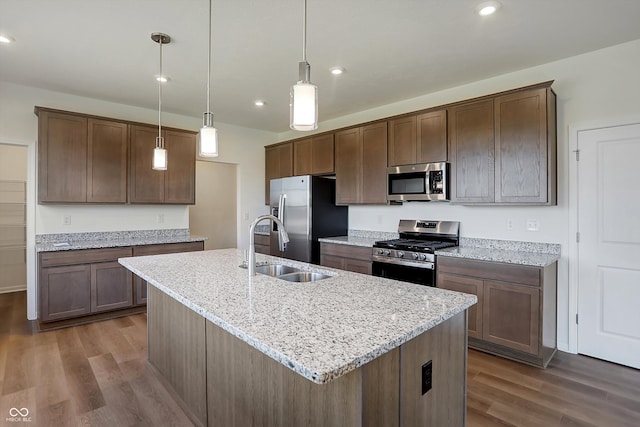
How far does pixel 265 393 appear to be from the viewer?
141 centimetres

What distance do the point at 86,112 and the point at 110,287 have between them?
2162 millimetres

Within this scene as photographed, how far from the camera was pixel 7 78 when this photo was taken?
353 centimetres

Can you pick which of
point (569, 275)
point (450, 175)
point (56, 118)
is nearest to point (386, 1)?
point (450, 175)

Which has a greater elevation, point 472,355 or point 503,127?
point 503,127

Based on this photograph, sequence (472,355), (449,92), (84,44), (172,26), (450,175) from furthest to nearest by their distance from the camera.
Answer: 1. (449,92)
2. (450,175)
3. (472,355)
4. (84,44)
5. (172,26)

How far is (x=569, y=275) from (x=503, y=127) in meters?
1.46

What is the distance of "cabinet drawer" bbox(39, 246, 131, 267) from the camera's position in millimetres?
3496

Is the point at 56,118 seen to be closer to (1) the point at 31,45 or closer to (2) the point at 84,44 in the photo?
(1) the point at 31,45

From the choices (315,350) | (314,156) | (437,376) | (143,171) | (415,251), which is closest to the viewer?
(315,350)

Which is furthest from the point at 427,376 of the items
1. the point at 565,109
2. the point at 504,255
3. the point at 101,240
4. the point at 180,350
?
the point at 101,240

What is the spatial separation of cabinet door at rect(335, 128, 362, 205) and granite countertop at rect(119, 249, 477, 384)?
2280 mm

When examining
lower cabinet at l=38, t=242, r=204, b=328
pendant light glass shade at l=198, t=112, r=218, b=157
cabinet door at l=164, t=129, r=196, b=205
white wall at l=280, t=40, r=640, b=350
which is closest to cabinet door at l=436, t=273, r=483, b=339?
white wall at l=280, t=40, r=640, b=350

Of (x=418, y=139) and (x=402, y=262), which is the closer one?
(x=402, y=262)

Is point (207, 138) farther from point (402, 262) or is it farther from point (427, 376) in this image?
point (402, 262)
